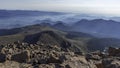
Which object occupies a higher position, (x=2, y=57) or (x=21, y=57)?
(x=21, y=57)

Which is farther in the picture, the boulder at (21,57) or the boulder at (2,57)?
the boulder at (2,57)

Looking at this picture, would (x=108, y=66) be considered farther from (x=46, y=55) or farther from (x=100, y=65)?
(x=46, y=55)

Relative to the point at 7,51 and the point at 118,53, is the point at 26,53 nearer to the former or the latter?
the point at 7,51

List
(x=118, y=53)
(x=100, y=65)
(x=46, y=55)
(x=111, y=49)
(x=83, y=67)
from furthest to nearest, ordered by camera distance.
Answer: (x=111, y=49), (x=118, y=53), (x=46, y=55), (x=100, y=65), (x=83, y=67)

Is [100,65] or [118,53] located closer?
[100,65]

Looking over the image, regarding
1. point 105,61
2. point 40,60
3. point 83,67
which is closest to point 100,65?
point 105,61

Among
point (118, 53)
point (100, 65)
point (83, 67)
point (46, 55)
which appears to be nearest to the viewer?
point (83, 67)

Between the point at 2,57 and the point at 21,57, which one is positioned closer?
the point at 21,57

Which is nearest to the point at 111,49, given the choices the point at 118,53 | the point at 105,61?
the point at 118,53

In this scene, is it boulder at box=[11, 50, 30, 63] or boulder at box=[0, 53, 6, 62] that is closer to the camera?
boulder at box=[11, 50, 30, 63]
